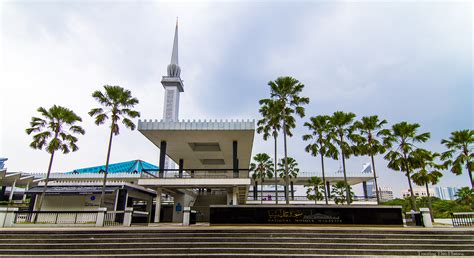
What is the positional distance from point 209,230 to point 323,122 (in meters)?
19.4

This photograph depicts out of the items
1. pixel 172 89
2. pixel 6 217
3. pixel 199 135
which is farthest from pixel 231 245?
pixel 172 89

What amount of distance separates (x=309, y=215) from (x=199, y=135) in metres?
10.8

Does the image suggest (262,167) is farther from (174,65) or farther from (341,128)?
(174,65)

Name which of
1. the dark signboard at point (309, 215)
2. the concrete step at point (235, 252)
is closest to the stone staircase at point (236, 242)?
the concrete step at point (235, 252)

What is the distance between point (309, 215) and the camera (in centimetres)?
1459

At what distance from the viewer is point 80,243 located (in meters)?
10.3

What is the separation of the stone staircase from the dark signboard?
3.21 m

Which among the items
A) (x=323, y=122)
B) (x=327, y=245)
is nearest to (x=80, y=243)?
(x=327, y=245)

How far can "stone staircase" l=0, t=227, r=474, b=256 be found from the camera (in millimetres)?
9844

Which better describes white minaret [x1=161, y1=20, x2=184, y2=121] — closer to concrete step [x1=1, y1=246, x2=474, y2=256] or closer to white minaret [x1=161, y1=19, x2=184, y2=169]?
white minaret [x1=161, y1=19, x2=184, y2=169]

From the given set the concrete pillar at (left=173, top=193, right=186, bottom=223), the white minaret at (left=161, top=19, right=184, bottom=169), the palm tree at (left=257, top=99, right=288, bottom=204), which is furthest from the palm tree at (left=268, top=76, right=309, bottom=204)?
the white minaret at (left=161, top=19, right=184, bottom=169)

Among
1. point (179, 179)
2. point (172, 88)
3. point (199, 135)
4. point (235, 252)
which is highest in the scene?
point (172, 88)

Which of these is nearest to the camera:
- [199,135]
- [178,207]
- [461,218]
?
[461,218]

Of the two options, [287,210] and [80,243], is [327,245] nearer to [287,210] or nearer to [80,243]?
[287,210]
